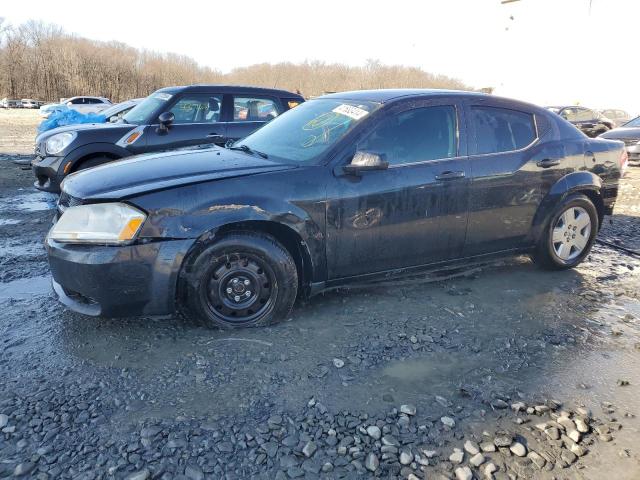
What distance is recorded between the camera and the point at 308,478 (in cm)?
216

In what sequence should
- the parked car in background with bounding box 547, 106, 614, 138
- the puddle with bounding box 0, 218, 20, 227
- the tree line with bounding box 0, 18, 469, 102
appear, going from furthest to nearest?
1. the tree line with bounding box 0, 18, 469, 102
2. the parked car in background with bounding box 547, 106, 614, 138
3. the puddle with bounding box 0, 218, 20, 227

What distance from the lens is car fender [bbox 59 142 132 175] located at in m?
6.56

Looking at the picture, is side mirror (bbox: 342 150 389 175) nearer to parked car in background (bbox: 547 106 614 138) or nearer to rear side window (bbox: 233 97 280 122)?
rear side window (bbox: 233 97 280 122)

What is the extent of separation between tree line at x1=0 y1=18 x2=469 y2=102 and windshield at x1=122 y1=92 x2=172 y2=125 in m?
49.4

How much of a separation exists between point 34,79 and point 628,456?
2725 inches

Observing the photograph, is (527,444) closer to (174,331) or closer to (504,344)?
(504,344)

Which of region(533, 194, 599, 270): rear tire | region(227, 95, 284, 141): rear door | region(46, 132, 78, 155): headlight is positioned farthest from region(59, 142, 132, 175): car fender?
region(533, 194, 599, 270): rear tire

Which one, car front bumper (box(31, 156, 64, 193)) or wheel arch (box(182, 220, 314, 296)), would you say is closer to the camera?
wheel arch (box(182, 220, 314, 296))

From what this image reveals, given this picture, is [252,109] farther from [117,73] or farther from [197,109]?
[117,73]

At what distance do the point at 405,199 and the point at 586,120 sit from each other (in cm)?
1702

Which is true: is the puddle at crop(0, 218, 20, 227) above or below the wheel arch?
below

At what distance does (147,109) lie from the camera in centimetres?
737

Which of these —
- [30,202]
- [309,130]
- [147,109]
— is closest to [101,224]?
[309,130]

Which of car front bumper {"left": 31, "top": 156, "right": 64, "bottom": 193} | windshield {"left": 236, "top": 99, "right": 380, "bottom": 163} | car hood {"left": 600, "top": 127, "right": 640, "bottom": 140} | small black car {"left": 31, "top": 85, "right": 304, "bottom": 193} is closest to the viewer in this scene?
windshield {"left": 236, "top": 99, "right": 380, "bottom": 163}
